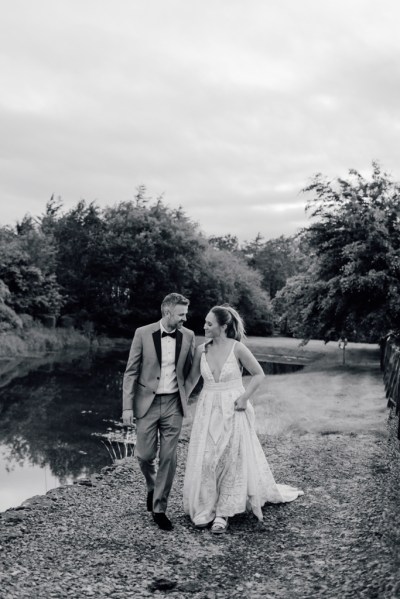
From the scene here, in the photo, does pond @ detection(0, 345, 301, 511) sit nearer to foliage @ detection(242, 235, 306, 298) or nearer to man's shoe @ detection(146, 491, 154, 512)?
man's shoe @ detection(146, 491, 154, 512)

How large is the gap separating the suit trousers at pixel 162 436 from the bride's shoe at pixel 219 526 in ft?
1.81

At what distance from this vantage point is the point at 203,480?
22.8ft

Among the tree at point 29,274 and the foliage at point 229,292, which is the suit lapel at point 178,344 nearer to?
the tree at point 29,274

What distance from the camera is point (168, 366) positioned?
698 cm

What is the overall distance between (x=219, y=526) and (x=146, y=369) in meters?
1.80

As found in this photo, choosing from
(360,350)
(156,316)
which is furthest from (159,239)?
(360,350)

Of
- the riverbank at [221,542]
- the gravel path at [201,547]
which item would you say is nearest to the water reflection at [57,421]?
the riverbank at [221,542]

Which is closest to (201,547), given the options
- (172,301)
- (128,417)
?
(128,417)

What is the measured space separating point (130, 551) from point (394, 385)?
10625mm

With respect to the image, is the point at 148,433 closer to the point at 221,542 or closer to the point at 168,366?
the point at 168,366

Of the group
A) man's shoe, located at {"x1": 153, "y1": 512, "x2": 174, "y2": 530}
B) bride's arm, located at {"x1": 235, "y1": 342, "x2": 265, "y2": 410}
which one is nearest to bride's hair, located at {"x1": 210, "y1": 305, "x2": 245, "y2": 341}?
bride's arm, located at {"x1": 235, "y1": 342, "x2": 265, "y2": 410}

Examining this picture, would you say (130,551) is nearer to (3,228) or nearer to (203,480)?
(203,480)

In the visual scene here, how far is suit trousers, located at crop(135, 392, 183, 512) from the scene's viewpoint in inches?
267

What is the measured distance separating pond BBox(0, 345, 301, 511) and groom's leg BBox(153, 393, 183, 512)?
4005mm
